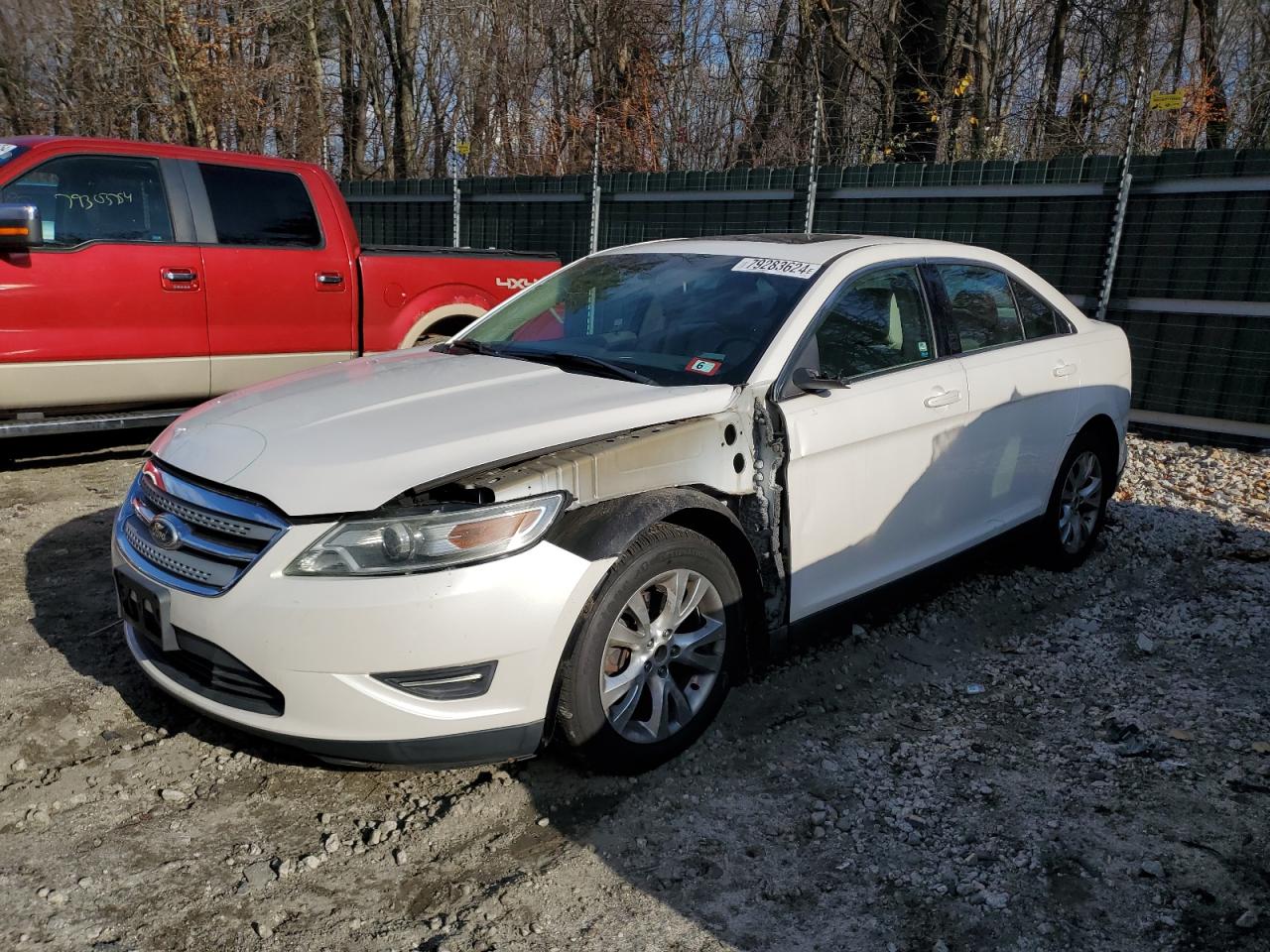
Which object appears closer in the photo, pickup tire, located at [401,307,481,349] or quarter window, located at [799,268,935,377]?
quarter window, located at [799,268,935,377]

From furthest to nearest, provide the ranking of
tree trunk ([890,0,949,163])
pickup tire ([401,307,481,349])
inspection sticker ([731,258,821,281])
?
tree trunk ([890,0,949,163]), pickup tire ([401,307,481,349]), inspection sticker ([731,258,821,281])

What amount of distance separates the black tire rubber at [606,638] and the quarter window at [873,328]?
2.92 feet

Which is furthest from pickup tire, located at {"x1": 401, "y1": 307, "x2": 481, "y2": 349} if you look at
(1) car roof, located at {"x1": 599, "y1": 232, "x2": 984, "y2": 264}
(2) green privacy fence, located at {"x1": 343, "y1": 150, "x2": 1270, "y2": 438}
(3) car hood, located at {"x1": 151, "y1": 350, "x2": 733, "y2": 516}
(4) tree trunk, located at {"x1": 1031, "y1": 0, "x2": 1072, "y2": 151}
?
(4) tree trunk, located at {"x1": 1031, "y1": 0, "x2": 1072, "y2": 151}

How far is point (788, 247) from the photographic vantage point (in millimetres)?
4230

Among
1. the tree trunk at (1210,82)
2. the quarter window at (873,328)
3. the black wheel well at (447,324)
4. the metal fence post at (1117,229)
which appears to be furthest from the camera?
the tree trunk at (1210,82)

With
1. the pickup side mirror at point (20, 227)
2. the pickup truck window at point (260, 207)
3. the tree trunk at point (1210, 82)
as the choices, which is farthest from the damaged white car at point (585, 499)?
the tree trunk at point (1210, 82)

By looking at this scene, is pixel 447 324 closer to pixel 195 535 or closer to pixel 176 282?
pixel 176 282

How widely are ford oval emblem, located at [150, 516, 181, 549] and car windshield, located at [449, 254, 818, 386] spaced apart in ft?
4.86

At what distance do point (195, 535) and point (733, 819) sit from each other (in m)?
1.84

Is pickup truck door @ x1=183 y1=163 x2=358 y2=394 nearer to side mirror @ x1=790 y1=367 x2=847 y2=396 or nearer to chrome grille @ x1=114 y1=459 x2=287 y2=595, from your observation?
chrome grille @ x1=114 y1=459 x2=287 y2=595

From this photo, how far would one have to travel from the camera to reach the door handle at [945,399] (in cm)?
407

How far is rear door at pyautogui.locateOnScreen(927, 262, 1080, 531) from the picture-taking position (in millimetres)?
4402

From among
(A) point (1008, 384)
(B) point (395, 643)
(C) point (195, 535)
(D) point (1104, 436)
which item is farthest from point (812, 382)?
(D) point (1104, 436)

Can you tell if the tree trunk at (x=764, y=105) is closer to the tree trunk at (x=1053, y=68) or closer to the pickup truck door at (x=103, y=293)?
the tree trunk at (x=1053, y=68)
